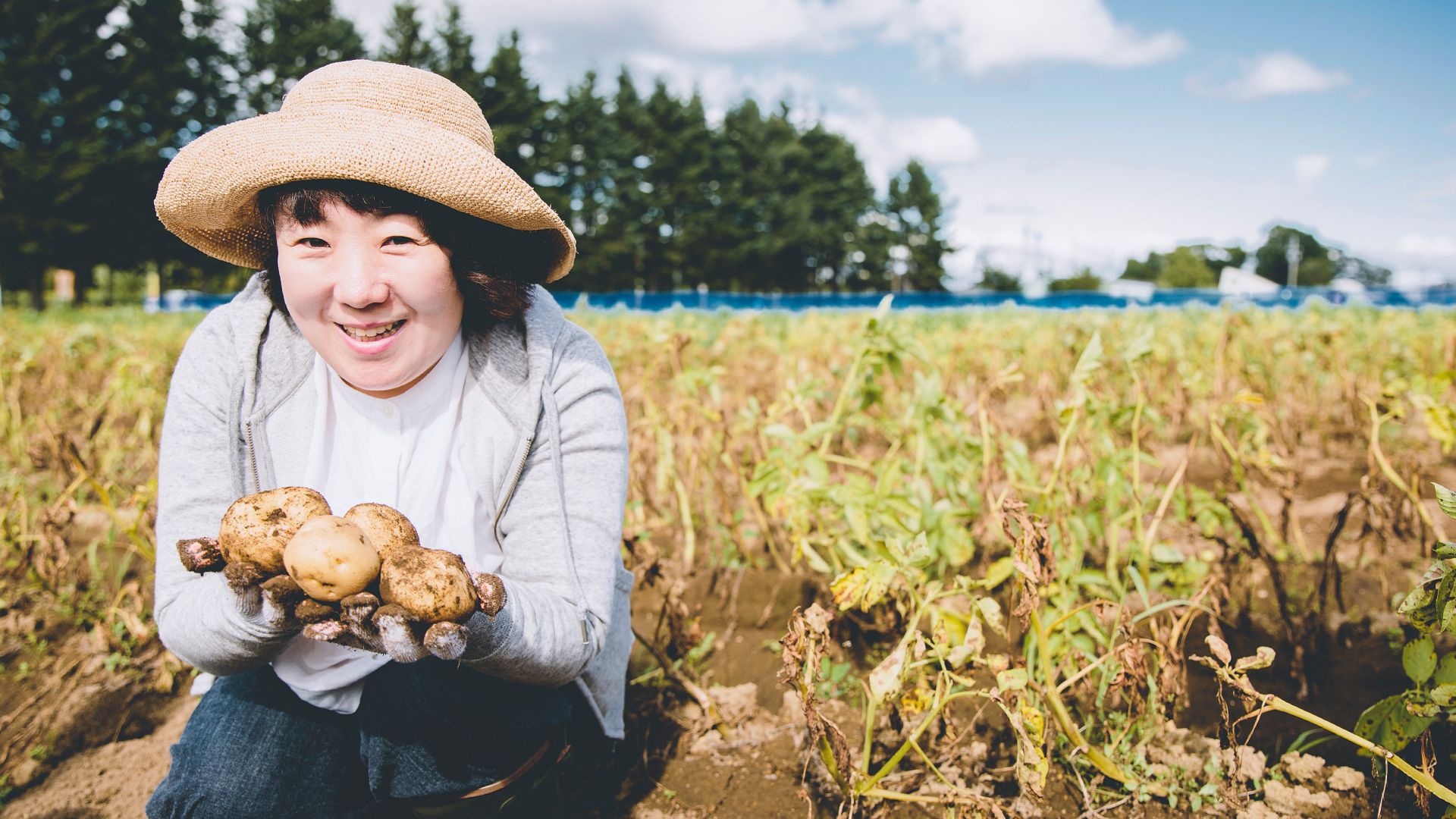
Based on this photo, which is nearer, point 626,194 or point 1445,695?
point 1445,695

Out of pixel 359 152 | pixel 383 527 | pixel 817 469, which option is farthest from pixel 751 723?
pixel 359 152

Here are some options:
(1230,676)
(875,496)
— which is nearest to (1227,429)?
(875,496)

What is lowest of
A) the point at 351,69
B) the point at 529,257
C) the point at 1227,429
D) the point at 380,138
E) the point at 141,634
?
the point at 141,634

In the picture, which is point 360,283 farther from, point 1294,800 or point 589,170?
point 589,170

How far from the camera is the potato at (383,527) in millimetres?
901

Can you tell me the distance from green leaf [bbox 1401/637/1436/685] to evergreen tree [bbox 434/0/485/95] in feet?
101

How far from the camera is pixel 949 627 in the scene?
1.26 m

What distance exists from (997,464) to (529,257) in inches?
54.5

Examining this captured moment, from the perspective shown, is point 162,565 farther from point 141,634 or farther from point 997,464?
point 997,464

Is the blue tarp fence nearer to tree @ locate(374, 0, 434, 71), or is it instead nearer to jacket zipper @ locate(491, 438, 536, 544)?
tree @ locate(374, 0, 434, 71)

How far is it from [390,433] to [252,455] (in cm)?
21

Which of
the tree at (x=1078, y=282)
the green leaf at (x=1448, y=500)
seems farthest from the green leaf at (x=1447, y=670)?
the tree at (x=1078, y=282)

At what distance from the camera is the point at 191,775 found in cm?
115

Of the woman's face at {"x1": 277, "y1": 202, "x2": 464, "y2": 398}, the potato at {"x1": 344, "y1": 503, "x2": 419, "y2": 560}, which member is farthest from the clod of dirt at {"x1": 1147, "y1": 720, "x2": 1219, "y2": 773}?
the woman's face at {"x1": 277, "y1": 202, "x2": 464, "y2": 398}
